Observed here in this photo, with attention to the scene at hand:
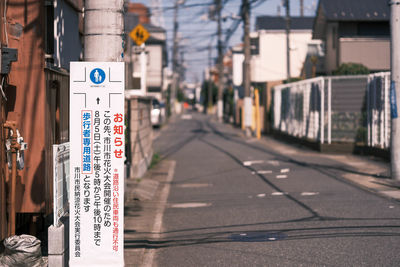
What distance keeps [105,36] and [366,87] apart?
15652 mm

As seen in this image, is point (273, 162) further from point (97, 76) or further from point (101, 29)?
point (97, 76)

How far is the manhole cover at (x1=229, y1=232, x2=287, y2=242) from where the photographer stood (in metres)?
8.39

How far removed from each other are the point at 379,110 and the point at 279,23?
120 feet

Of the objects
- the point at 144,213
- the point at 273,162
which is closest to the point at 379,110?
the point at 273,162

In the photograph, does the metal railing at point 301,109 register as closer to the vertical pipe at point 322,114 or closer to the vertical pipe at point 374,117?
the vertical pipe at point 322,114

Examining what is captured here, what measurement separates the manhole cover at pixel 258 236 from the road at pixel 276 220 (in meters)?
0.01

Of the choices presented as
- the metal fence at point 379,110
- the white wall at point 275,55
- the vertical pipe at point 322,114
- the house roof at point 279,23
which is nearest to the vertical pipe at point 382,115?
the metal fence at point 379,110

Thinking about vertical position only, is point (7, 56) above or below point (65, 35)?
below

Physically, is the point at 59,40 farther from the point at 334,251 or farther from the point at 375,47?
the point at 375,47

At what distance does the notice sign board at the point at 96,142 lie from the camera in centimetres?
613

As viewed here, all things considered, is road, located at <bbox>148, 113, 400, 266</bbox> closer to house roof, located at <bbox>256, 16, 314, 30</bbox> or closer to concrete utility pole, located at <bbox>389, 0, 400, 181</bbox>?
concrete utility pole, located at <bbox>389, 0, 400, 181</bbox>

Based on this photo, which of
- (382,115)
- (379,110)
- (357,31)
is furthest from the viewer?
(357,31)

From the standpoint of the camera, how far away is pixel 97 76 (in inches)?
242

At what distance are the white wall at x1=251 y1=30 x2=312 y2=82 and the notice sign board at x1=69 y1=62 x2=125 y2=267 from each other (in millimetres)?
44151
